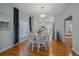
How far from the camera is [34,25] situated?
12.8 ft

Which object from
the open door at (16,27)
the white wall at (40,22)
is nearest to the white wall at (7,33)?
the open door at (16,27)

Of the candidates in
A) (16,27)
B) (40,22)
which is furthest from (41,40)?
(16,27)

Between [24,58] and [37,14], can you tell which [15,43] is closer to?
[37,14]

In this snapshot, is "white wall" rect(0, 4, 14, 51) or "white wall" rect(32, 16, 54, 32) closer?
"white wall" rect(32, 16, 54, 32)

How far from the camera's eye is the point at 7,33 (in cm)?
473

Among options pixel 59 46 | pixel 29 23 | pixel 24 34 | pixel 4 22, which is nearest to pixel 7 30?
pixel 4 22

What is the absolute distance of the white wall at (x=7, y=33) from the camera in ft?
13.8

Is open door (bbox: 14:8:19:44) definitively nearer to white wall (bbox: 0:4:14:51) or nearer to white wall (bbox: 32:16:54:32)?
white wall (bbox: 0:4:14:51)

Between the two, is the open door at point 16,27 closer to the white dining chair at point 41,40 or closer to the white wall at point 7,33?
the white wall at point 7,33

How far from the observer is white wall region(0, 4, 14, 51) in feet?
13.8

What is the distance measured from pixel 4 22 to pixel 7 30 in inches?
19.4

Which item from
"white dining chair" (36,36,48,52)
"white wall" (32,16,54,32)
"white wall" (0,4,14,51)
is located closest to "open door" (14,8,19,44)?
"white wall" (0,4,14,51)

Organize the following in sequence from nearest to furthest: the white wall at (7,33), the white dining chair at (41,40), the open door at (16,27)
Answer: the white wall at (7,33)
the white dining chair at (41,40)
the open door at (16,27)

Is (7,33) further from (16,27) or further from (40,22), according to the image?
(40,22)
